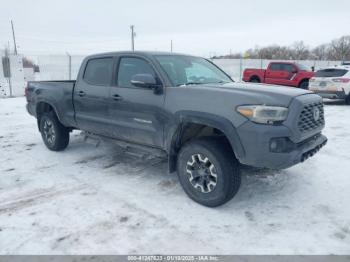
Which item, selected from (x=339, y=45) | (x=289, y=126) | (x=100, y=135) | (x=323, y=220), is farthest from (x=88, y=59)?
(x=339, y=45)

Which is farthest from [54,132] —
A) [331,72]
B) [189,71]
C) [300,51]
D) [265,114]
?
[300,51]

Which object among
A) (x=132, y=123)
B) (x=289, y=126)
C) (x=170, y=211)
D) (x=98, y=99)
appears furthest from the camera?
(x=98, y=99)

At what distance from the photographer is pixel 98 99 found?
5020 millimetres

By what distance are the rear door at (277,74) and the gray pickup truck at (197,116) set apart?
41.0 ft

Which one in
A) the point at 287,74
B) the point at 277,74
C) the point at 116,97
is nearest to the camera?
the point at 116,97

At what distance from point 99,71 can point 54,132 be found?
171cm

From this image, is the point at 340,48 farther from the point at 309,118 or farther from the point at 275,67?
the point at 309,118

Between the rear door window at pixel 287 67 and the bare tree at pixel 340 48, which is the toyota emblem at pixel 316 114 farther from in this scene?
the bare tree at pixel 340 48

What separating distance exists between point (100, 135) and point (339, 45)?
76.2 m

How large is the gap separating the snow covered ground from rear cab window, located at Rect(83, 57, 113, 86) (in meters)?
1.29

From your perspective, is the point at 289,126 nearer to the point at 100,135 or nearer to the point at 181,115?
the point at 181,115

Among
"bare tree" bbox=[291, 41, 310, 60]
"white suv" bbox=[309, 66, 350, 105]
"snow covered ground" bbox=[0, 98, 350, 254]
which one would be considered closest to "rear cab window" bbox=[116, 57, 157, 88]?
"snow covered ground" bbox=[0, 98, 350, 254]

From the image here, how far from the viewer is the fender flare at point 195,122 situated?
3414 mm

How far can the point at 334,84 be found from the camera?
→ 12.1 m
